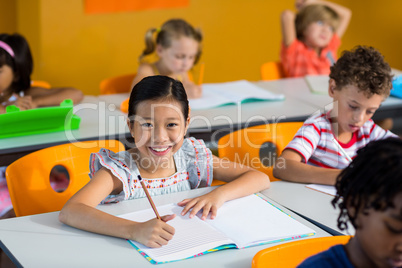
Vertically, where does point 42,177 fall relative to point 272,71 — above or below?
below

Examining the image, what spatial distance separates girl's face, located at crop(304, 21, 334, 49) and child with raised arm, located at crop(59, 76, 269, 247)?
190 cm

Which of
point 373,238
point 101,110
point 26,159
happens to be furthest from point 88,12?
point 373,238

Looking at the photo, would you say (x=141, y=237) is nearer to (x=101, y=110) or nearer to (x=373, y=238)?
(x=373, y=238)

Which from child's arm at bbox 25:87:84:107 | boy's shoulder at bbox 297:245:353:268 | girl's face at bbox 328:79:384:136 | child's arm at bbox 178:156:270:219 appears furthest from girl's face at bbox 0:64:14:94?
boy's shoulder at bbox 297:245:353:268

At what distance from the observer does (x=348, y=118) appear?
1962 millimetres

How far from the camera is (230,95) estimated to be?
286 centimetres

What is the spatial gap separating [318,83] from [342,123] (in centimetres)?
115

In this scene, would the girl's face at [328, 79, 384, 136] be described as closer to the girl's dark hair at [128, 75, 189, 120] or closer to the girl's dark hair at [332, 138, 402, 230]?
the girl's dark hair at [128, 75, 189, 120]

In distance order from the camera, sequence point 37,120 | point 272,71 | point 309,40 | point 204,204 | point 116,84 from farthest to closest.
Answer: point 309,40, point 272,71, point 116,84, point 37,120, point 204,204

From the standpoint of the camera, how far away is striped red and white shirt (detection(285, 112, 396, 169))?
1983 mm

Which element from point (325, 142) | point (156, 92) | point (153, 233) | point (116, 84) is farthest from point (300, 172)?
point (116, 84)

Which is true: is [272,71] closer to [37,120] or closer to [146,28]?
[146,28]

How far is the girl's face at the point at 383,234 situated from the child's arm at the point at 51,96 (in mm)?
1932

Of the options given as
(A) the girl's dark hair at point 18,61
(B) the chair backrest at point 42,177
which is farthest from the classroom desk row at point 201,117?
(B) the chair backrest at point 42,177
